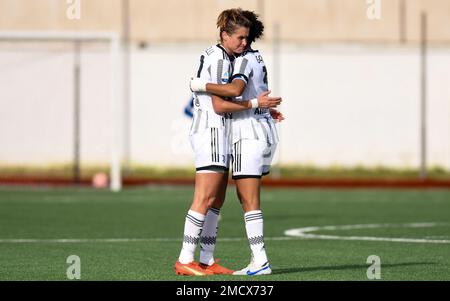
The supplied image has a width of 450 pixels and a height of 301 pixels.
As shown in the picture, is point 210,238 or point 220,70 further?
point 210,238

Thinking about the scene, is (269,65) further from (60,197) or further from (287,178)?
(60,197)

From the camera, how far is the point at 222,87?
35.4 feet

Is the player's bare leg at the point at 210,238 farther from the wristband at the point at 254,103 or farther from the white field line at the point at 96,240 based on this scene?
the white field line at the point at 96,240

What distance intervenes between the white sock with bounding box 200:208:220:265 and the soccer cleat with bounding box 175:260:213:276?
21 centimetres

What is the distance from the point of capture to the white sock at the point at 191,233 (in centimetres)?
1097

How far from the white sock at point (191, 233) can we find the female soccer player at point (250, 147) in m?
0.38

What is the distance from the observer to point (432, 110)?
3309 centimetres

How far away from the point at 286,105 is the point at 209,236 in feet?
71.8

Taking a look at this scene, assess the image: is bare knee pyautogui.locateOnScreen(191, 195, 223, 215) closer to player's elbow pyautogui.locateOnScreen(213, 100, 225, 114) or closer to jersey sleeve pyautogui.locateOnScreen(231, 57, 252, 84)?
player's elbow pyautogui.locateOnScreen(213, 100, 225, 114)

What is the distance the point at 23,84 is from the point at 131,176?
333 cm

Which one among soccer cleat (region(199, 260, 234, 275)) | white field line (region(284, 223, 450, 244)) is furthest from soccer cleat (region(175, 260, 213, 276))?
white field line (region(284, 223, 450, 244))

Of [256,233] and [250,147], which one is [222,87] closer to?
[250,147]

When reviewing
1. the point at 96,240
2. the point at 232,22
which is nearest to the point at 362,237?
the point at 96,240
